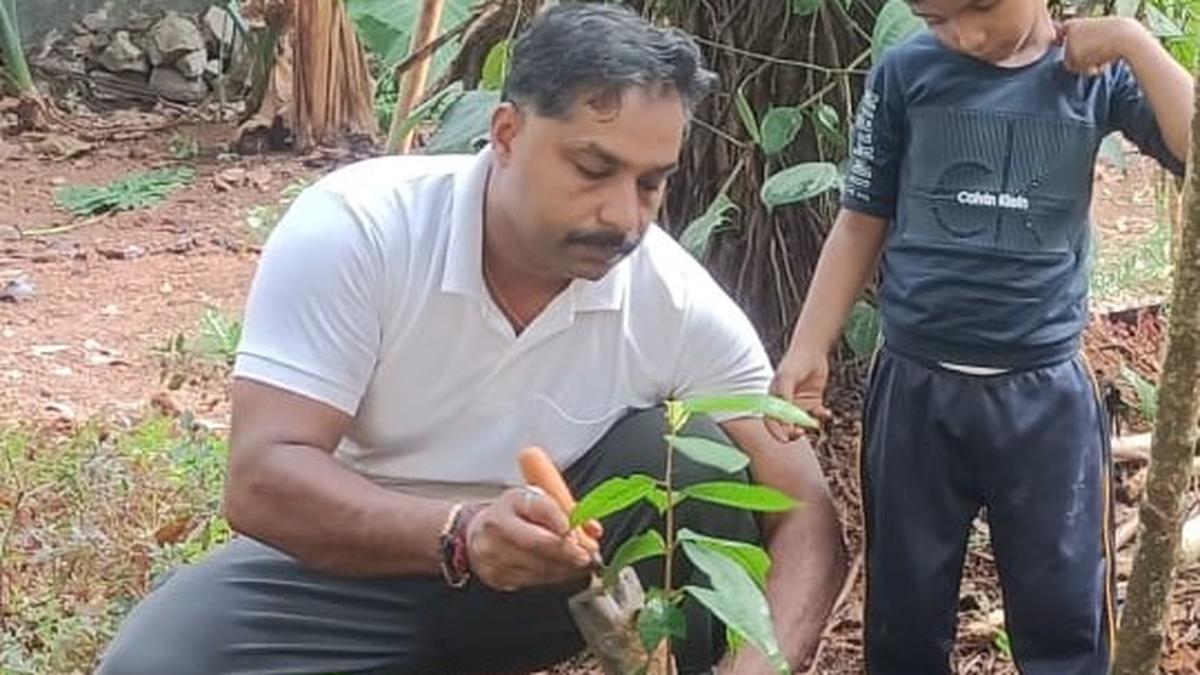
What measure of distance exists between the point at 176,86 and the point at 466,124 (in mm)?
5520

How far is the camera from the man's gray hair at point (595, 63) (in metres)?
1.87

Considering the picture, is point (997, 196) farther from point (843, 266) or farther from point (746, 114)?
point (746, 114)

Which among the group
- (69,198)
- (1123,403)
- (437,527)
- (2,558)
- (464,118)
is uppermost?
(464,118)

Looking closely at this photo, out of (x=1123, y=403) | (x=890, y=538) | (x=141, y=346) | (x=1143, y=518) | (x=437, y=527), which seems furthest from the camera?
(x=141, y=346)

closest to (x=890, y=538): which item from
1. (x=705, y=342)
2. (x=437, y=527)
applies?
(x=705, y=342)

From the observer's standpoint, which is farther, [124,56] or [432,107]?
[124,56]

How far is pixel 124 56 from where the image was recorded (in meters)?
7.92

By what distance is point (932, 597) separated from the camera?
7.15 ft

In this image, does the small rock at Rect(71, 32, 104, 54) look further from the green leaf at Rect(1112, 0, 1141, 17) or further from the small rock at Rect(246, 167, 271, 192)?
the green leaf at Rect(1112, 0, 1141, 17)

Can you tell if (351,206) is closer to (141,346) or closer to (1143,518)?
(1143,518)

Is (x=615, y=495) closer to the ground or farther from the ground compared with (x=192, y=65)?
farther from the ground

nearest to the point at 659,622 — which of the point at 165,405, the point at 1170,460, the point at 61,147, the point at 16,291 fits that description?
the point at 1170,460

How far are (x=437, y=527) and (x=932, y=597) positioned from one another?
2.04 ft

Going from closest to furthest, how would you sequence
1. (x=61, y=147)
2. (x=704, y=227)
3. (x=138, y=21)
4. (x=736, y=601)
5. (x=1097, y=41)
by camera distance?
(x=736, y=601)
(x=1097, y=41)
(x=704, y=227)
(x=61, y=147)
(x=138, y=21)
